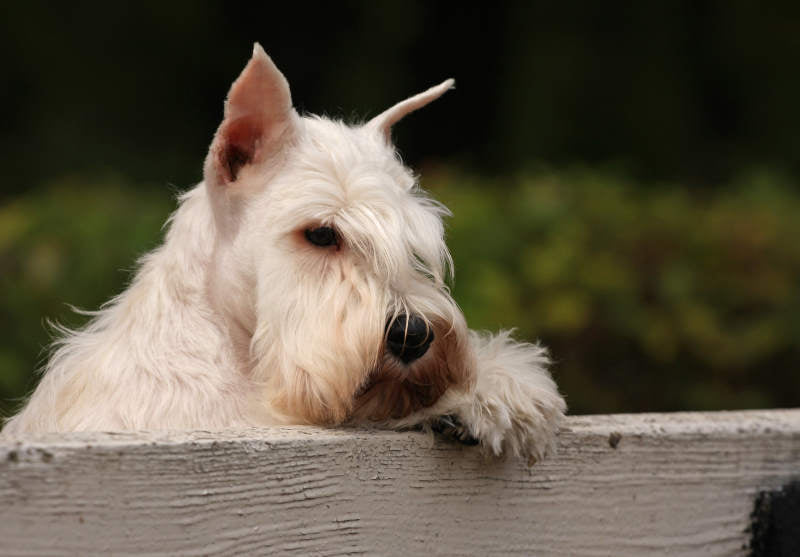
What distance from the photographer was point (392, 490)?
205 centimetres

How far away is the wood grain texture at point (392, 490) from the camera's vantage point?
166cm

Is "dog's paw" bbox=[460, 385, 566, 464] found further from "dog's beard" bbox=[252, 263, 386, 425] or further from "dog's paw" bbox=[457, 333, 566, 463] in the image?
"dog's beard" bbox=[252, 263, 386, 425]

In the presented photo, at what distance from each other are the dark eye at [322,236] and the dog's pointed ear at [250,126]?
0.28 meters

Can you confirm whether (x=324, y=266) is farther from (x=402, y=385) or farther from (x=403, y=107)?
(x=403, y=107)

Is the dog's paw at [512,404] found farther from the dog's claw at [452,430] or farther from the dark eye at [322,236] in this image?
the dark eye at [322,236]

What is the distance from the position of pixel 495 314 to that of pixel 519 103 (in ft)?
17.7

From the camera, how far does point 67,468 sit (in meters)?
1.64

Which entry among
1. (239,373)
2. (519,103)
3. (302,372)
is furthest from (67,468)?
(519,103)

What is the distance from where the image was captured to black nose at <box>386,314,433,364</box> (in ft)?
8.29

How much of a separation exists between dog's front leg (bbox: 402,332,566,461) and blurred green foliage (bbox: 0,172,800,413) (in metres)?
2.15

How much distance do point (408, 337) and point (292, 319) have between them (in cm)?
30

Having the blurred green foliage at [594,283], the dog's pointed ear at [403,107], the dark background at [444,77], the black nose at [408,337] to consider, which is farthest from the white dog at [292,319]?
the dark background at [444,77]

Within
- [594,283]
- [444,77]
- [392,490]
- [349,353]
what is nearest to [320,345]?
[349,353]

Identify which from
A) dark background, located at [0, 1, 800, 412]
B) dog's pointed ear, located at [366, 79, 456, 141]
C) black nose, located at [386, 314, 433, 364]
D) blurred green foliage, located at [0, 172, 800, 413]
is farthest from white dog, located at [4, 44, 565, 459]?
dark background, located at [0, 1, 800, 412]
